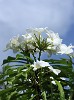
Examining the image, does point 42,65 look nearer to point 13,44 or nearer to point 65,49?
point 65,49

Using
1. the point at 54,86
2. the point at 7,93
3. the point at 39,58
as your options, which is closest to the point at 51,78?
the point at 54,86

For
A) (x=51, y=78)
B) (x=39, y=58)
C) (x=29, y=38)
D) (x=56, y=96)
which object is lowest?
(x=56, y=96)

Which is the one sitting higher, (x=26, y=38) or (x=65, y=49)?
(x=26, y=38)

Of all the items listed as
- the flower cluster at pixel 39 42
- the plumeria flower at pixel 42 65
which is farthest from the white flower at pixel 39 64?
the flower cluster at pixel 39 42

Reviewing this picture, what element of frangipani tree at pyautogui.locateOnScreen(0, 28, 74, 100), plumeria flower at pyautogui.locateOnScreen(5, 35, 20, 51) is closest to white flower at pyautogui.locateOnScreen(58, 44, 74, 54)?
frangipani tree at pyautogui.locateOnScreen(0, 28, 74, 100)

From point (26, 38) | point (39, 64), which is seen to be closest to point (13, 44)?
point (26, 38)

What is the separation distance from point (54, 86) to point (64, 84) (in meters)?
0.13

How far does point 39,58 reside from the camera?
3072 mm

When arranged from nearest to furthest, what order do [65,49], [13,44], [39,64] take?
1. [39,64]
2. [65,49]
3. [13,44]

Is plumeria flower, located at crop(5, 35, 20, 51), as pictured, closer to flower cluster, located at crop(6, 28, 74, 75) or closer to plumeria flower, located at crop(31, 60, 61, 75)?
flower cluster, located at crop(6, 28, 74, 75)

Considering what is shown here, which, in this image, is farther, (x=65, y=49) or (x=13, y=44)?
(x=13, y=44)

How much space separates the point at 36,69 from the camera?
2807 mm

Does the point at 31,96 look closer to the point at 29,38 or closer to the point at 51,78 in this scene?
the point at 51,78

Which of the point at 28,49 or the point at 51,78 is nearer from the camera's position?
the point at 51,78
